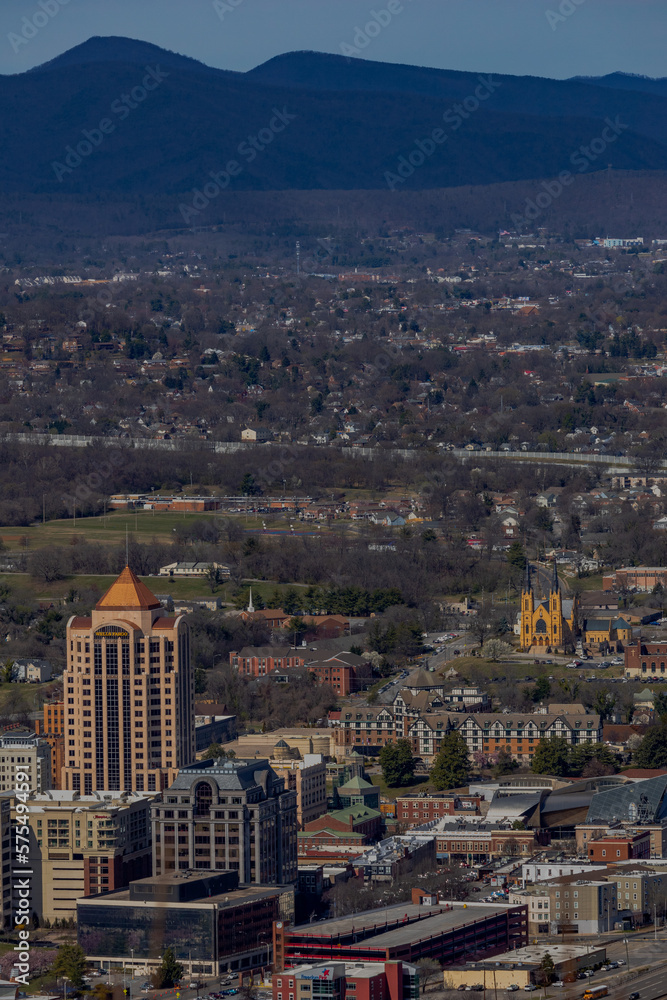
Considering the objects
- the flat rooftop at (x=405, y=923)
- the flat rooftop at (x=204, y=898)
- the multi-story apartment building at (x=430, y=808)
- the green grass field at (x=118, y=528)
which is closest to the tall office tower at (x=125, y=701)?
the multi-story apartment building at (x=430, y=808)

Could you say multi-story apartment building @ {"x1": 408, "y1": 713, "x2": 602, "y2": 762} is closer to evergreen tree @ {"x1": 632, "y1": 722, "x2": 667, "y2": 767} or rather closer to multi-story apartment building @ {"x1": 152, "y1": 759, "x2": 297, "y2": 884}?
evergreen tree @ {"x1": 632, "y1": 722, "x2": 667, "y2": 767}

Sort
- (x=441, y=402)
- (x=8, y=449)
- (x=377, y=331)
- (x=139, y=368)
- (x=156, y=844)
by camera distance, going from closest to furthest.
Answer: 1. (x=156, y=844)
2. (x=8, y=449)
3. (x=441, y=402)
4. (x=139, y=368)
5. (x=377, y=331)

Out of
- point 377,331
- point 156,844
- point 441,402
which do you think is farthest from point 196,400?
point 156,844

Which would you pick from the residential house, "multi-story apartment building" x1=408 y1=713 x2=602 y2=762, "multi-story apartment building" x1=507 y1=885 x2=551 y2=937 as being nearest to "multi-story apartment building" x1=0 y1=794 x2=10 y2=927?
"multi-story apartment building" x1=507 y1=885 x2=551 y2=937

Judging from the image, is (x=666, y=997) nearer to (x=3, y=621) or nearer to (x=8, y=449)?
(x=3, y=621)

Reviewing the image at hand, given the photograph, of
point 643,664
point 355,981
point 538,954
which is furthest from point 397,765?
point 355,981

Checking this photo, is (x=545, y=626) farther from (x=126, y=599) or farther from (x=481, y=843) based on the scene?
(x=481, y=843)
